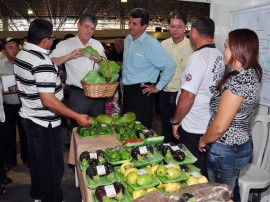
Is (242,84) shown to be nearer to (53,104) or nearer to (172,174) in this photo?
(172,174)

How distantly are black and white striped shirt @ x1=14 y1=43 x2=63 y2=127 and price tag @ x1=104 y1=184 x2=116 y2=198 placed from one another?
91 centimetres

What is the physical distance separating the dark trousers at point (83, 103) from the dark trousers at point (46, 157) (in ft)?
2.13

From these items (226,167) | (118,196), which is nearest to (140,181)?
(118,196)

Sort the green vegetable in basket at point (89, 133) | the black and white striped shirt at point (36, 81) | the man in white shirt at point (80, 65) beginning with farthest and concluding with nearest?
1. the man in white shirt at point (80, 65)
2. the green vegetable in basket at point (89, 133)
3. the black and white striped shirt at point (36, 81)

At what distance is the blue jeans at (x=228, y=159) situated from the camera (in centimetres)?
178

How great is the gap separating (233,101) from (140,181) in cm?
68

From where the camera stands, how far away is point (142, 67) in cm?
298

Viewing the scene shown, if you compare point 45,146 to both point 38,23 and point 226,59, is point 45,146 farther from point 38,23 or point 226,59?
point 226,59

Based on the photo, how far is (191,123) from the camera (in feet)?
7.59

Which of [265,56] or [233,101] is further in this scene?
[265,56]

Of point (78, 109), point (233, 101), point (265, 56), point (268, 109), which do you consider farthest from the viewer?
point (78, 109)

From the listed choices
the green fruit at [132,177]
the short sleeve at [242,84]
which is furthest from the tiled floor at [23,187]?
the short sleeve at [242,84]

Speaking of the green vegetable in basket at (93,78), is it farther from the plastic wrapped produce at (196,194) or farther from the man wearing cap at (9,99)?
the plastic wrapped produce at (196,194)

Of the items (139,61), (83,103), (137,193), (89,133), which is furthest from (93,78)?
(137,193)
